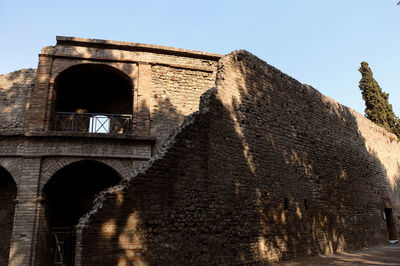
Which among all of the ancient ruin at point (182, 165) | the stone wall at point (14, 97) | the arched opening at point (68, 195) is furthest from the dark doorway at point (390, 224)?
the stone wall at point (14, 97)

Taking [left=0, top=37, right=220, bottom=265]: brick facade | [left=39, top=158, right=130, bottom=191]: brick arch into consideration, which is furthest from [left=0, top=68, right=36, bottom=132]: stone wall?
[left=39, top=158, right=130, bottom=191]: brick arch

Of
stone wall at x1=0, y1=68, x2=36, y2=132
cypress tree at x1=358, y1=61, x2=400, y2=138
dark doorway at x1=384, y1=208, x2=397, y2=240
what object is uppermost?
cypress tree at x1=358, y1=61, x2=400, y2=138

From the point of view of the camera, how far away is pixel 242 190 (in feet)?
23.8

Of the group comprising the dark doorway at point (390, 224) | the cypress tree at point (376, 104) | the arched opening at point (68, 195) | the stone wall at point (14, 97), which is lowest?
the dark doorway at point (390, 224)

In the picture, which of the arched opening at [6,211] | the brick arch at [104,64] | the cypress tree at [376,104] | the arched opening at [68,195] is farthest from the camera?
the cypress tree at [376,104]

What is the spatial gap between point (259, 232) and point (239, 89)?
3.50 m

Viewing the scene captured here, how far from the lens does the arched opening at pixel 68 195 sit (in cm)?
1019

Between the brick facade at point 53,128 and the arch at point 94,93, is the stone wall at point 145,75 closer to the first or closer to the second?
the brick facade at point 53,128

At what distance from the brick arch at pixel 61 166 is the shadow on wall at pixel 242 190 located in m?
4.58

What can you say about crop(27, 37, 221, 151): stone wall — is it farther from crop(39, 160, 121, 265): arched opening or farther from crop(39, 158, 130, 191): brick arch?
crop(39, 160, 121, 265): arched opening

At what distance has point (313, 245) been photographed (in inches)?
348

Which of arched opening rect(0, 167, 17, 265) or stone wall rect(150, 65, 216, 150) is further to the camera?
stone wall rect(150, 65, 216, 150)

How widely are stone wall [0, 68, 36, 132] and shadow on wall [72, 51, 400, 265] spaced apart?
694 cm

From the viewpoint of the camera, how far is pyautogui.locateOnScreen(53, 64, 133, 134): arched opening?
1250cm
